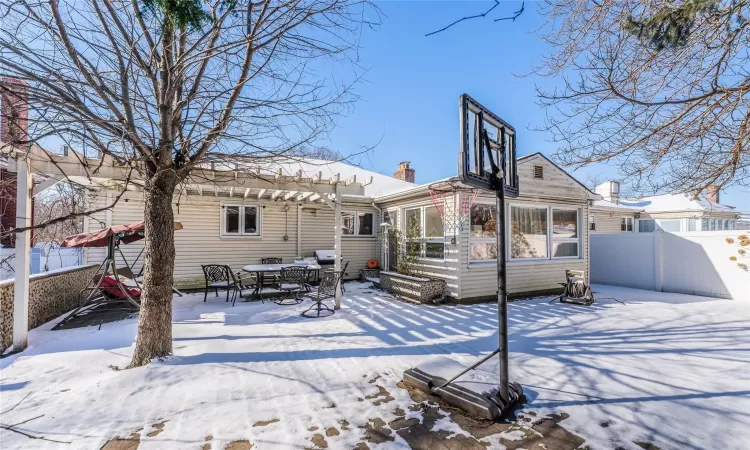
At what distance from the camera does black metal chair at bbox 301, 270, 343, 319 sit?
6.55 metres

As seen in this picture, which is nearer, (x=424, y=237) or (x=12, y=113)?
(x=12, y=113)

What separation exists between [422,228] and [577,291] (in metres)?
4.01

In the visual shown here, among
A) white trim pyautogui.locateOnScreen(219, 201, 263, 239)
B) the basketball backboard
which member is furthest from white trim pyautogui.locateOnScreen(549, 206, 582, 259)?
white trim pyautogui.locateOnScreen(219, 201, 263, 239)

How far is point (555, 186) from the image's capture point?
29.1 ft

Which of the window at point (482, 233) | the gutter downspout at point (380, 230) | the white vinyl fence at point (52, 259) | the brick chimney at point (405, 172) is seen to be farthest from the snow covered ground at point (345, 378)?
the brick chimney at point (405, 172)

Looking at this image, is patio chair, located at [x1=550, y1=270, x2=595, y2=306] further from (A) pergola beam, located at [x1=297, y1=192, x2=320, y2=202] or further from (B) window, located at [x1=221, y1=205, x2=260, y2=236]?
(B) window, located at [x1=221, y1=205, x2=260, y2=236]

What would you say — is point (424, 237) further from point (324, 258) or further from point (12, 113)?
point (12, 113)

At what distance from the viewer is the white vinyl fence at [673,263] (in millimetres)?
8414

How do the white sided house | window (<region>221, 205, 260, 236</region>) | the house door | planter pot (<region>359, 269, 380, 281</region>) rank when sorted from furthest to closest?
planter pot (<region>359, 269, 380, 281</region>) < the house door < window (<region>221, 205, 260, 236</region>) < the white sided house

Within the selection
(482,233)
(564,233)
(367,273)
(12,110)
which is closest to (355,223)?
(367,273)

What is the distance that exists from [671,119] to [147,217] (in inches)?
252

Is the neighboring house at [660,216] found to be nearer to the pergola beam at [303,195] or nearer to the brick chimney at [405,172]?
the brick chimney at [405,172]

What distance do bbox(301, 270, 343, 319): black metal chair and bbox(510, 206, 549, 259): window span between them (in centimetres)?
464

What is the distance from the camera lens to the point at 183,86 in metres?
4.21
